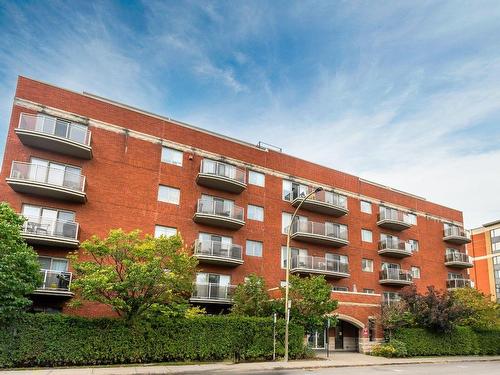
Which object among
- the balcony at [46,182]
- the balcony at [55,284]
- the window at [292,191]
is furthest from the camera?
the window at [292,191]

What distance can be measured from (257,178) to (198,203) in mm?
6146

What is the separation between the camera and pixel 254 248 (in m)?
30.1

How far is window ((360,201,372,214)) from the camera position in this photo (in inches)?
1470

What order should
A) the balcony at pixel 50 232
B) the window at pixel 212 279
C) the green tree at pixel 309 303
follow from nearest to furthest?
the balcony at pixel 50 232 → the green tree at pixel 309 303 → the window at pixel 212 279

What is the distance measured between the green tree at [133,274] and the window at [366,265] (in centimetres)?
1938

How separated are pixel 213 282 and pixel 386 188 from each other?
21011 millimetres

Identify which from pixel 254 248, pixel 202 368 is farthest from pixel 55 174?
pixel 254 248

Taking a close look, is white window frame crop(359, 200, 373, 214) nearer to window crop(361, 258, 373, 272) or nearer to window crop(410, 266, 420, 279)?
window crop(361, 258, 373, 272)

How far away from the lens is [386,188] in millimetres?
40031

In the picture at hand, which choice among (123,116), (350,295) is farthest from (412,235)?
(123,116)

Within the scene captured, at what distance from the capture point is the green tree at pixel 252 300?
23734 mm

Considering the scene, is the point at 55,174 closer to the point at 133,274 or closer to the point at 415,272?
the point at 133,274

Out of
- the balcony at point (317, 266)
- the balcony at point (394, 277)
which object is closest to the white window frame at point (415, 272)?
the balcony at point (394, 277)

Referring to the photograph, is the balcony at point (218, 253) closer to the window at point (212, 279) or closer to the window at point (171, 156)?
the window at point (212, 279)
